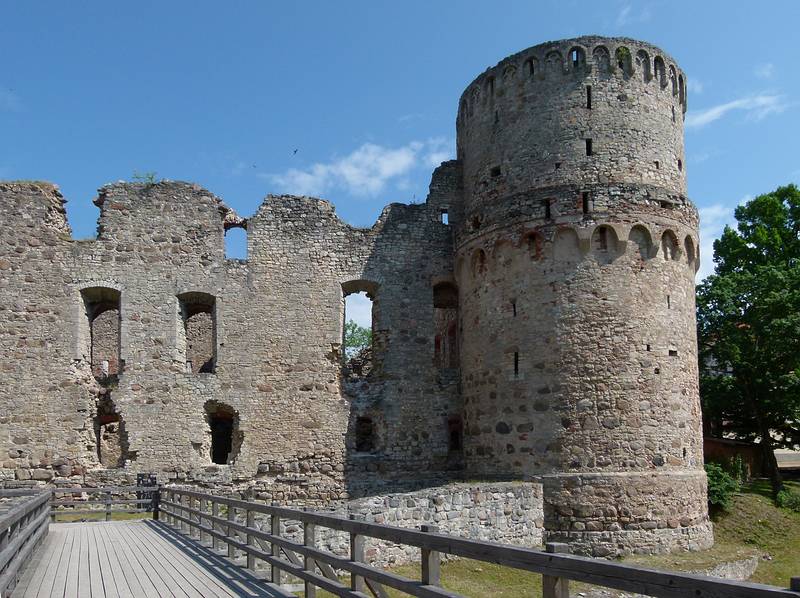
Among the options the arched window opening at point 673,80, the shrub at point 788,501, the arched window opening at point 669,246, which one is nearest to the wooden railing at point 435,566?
the arched window opening at point 669,246

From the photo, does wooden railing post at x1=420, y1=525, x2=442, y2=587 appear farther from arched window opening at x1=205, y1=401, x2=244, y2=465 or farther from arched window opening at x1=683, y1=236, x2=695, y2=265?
arched window opening at x1=683, y1=236, x2=695, y2=265

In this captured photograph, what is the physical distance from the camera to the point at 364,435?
2136 cm

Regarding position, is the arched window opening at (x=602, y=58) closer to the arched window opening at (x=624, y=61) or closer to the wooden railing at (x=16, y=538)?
the arched window opening at (x=624, y=61)

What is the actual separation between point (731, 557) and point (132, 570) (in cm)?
1280

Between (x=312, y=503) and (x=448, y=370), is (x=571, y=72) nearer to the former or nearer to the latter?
(x=448, y=370)

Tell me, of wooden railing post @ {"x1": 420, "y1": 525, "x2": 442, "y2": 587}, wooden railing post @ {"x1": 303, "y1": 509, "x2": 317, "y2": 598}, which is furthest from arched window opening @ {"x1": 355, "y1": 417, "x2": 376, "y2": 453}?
wooden railing post @ {"x1": 420, "y1": 525, "x2": 442, "y2": 587}

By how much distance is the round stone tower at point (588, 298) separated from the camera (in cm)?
1702

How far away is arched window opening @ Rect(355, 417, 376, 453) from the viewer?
21031 millimetres

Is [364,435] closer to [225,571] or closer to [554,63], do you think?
[554,63]

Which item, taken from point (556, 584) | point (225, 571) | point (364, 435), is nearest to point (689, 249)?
point (364, 435)

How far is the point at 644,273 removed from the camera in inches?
706

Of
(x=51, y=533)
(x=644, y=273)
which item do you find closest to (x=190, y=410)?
(x=51, y=533)

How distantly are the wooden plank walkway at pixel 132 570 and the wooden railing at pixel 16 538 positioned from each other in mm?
239

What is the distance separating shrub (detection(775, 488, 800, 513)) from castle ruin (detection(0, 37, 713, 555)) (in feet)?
17.1
